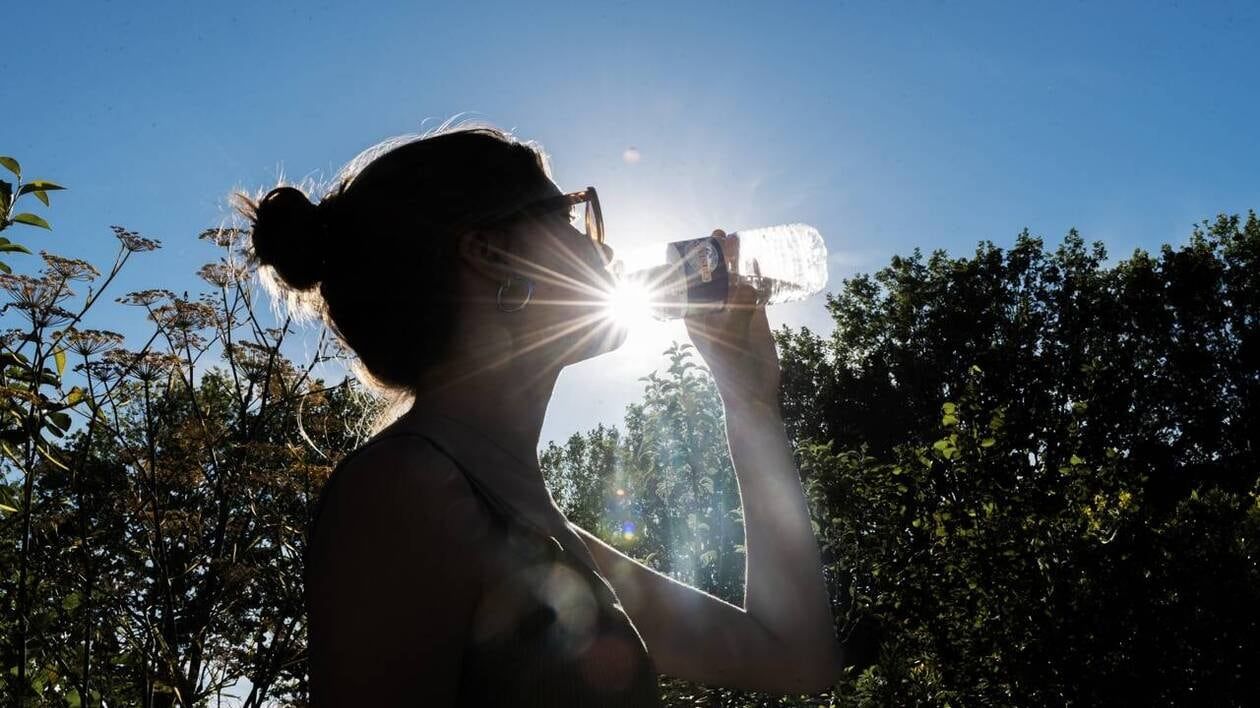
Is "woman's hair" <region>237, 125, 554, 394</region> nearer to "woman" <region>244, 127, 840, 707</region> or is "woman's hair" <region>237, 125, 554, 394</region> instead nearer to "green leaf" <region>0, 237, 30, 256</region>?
"woman" <region>244, 127, 840, 707</region>

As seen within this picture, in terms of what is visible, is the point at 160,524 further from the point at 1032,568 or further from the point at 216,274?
the point at 1032,568

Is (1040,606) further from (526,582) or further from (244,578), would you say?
(526,582)

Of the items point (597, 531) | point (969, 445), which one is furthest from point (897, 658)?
point (597, 531)

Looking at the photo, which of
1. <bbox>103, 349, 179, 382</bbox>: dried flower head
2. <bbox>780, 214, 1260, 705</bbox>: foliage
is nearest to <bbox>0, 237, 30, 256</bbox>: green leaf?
<bbox>103, 349, 179, 382</bbox>: dried flower head


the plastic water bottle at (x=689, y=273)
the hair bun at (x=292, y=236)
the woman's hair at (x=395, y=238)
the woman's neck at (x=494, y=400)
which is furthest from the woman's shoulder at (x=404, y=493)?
the plastic water bottle at (x=689, y=273)

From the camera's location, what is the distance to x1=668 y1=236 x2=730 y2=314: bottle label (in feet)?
6.16

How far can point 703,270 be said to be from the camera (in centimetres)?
192

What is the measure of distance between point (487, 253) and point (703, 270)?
25.3 inches

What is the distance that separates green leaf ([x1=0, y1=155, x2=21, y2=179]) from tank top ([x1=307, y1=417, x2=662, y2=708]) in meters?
2.00

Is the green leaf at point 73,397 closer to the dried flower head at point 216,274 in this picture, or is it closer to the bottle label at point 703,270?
the dried flower head at point 216,274

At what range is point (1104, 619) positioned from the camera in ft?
15.4

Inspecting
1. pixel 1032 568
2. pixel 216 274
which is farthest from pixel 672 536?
pixel 216 274

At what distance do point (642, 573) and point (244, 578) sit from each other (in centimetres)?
216

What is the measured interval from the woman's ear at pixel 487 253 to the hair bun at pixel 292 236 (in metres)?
0.27
